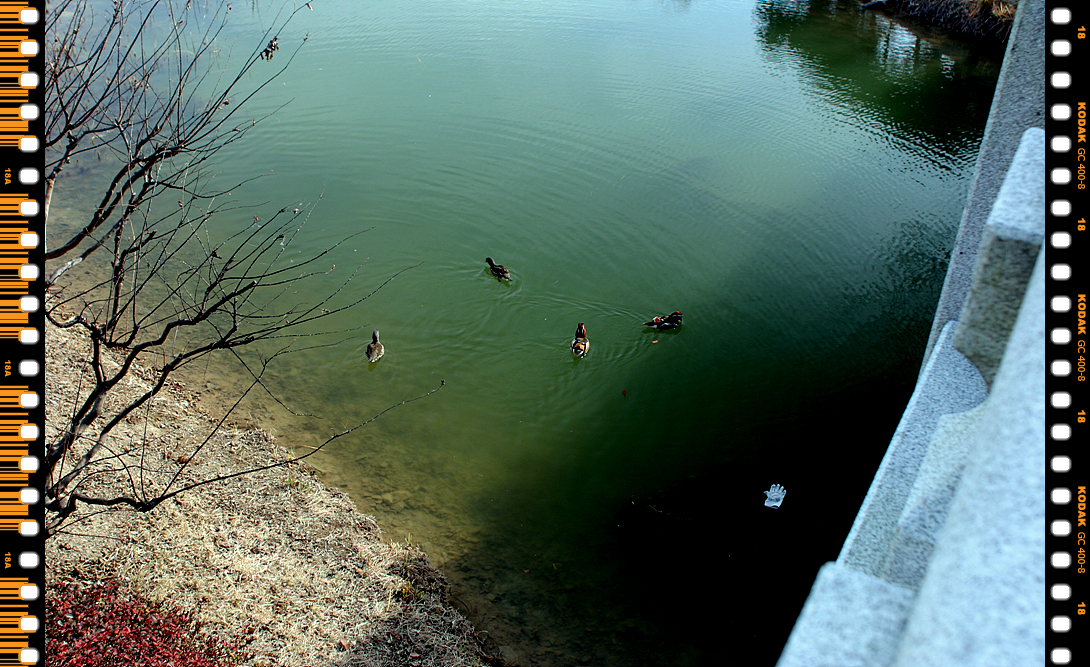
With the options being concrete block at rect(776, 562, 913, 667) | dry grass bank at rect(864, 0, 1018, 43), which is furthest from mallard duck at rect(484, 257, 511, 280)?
dry grass bank at rect(864, 0, 1018, 43)

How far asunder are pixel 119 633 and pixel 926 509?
443cm

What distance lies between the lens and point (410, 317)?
828 centimetres

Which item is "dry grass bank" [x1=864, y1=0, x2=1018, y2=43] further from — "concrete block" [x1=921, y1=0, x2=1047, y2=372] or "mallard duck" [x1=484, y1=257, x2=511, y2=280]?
"concrete block" [x1=921, y1=0, x2=1047, y2=372]

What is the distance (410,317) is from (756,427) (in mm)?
4180

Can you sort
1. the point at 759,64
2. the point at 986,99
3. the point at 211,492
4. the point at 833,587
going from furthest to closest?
the point at 759,64, the point at 986,99, the point at 211,492, the point at 833,587

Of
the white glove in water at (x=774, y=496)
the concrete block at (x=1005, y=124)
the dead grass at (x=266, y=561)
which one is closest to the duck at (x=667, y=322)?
the white glove in water at (x=774, y=496)

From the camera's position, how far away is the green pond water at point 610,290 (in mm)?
5801

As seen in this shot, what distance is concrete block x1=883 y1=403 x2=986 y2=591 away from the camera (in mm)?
1782

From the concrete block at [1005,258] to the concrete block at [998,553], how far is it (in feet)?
2.08

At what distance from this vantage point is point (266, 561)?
515 centimetres

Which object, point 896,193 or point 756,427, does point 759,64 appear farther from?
point 756,427

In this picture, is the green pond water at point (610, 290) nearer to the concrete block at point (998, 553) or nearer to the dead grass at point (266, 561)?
the dead grass at point (266, 561)

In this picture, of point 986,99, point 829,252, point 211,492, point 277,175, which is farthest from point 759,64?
point 211,492

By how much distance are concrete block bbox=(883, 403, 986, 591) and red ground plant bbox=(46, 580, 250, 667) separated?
4033 mm
